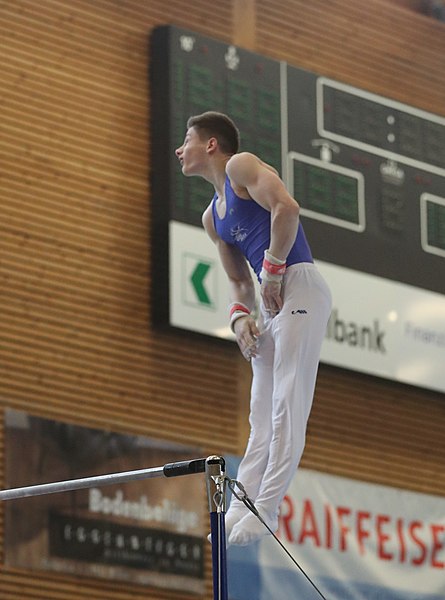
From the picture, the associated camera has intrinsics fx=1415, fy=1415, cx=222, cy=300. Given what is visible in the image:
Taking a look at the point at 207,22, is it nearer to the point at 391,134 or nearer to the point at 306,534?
the point at 391,134

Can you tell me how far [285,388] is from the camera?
5.80m

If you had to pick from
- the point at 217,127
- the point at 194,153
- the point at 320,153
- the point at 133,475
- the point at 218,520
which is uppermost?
the point at 320,153

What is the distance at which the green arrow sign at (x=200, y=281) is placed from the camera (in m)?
10.6

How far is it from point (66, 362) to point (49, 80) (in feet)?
6.94

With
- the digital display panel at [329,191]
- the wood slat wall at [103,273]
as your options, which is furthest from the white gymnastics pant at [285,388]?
the digital display panel at [329,191]

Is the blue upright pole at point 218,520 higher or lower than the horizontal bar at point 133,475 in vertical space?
lower

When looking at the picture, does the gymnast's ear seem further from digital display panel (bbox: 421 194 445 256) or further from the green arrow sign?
A: digital display panel (bbox: 421 194 445 256)

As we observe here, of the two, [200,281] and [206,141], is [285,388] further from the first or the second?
[200,281]

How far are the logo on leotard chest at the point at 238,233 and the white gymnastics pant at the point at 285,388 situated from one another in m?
0.24

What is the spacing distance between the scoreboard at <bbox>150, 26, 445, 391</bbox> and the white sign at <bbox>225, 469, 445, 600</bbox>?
1.01 meters

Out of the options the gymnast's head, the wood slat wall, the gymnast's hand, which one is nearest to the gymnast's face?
the gymnast's head

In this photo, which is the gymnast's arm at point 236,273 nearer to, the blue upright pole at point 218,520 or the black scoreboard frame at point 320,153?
the blue upright pole at point 218,520

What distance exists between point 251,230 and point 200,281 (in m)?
4.75

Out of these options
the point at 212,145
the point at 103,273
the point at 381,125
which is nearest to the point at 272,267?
the point at 212,145
